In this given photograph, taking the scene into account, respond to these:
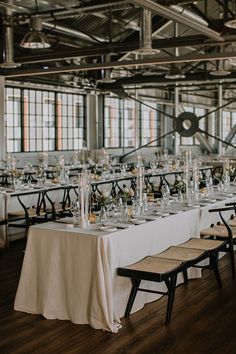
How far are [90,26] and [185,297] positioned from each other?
8535mm

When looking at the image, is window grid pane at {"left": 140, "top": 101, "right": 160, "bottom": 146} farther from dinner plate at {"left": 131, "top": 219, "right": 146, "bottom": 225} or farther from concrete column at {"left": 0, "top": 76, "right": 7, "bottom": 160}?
dinner plate at {"left": 131, "top": 219, "right": 146, "bottom": 225}

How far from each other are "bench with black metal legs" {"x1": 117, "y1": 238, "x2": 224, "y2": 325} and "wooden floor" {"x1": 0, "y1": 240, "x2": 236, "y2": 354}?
207 millimetres

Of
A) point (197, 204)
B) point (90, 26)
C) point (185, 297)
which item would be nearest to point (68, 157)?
point (90, 26)

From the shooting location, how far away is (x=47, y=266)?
458cm

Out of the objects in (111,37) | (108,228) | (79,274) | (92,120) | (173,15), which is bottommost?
(79,274)

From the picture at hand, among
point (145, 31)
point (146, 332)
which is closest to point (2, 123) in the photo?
point (145, 31)

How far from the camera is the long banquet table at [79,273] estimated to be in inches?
169

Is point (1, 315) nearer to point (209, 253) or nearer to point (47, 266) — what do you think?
point (47, 266)

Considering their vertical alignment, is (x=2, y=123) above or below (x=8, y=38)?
below

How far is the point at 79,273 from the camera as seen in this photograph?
174 inches

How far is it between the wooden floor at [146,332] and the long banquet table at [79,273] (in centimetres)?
10

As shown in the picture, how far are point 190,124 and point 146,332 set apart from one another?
508 inches

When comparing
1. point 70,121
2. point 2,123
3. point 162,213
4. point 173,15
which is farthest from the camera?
point 70,121

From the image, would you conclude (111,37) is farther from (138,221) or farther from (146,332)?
(146,332)
